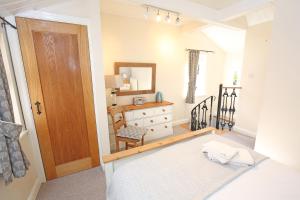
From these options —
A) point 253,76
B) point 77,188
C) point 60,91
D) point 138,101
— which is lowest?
point 77,188

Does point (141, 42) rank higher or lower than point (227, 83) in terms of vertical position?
higher

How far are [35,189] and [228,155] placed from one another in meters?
2.20

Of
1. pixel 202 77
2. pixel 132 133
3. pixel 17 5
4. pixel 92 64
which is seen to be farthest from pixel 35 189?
pixel 202 77

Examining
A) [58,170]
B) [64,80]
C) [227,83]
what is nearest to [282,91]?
[64,80]

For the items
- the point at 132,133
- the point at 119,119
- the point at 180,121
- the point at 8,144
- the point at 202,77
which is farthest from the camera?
the point at 202,77

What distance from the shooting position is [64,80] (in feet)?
6.27

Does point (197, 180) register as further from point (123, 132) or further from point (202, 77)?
point (202, 77)

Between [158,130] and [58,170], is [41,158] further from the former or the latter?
[158,130]

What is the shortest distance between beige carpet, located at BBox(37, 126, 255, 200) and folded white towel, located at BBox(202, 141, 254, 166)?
1360 mm

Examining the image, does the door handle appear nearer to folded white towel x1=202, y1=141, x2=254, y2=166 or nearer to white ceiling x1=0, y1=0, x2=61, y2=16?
white ceiling x1=0, y1=0, x2=61, y2=16

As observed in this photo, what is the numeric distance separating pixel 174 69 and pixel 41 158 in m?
3.12

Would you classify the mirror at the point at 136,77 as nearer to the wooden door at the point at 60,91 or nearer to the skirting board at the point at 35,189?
the wooden door at the point at 60,91

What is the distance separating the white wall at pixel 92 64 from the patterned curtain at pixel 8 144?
13.2 inches

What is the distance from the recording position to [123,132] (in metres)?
2.43
